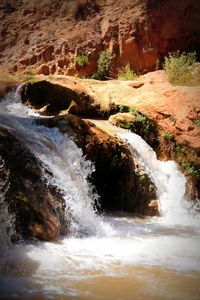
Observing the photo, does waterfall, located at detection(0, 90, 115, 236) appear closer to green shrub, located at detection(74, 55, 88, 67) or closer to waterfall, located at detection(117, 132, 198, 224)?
waterfall, located at detection(117, 132, 198, 224)

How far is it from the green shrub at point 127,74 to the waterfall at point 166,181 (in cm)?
508

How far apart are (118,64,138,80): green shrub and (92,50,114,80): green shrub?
1.88 feet

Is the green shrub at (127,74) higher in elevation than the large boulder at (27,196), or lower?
higher

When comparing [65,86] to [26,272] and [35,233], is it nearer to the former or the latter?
[35,233]

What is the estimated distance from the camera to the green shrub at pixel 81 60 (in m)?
13.1

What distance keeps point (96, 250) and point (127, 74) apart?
31.8 ft

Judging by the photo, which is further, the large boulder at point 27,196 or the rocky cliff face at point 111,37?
the rocky cliff face at point 111,37

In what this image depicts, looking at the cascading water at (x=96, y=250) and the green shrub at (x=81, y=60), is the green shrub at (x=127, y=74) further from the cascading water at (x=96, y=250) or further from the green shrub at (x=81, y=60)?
the cascading water at (x=96, y=250)

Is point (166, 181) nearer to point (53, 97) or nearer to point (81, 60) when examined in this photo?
point (53, 97)

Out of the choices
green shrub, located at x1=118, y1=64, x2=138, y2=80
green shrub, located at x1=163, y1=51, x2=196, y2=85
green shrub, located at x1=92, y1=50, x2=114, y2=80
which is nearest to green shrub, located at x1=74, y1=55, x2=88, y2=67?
green shrub, located at x1=92, y1=50, x2=114, y2=80

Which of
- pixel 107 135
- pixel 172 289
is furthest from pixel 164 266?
pixel 107 135

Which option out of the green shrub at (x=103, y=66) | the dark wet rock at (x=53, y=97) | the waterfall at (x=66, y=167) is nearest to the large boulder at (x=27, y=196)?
the waterfall at (x=66, y=167)

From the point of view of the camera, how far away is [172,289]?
2.84m

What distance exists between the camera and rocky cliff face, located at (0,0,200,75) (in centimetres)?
1340
